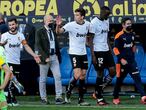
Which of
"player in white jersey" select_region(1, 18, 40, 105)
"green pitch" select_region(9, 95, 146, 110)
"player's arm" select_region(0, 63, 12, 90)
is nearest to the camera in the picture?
"player's arm" select_region(0, 63, 12, 90)

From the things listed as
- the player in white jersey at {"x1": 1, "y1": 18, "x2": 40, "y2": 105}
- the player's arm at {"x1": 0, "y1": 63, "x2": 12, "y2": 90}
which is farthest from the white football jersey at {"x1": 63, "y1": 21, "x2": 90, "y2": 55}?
the player's arm at {"x1": 0, "y1": 63, "x2": 12, "y2": 90}

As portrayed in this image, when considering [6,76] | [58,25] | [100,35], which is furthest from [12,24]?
[6,76]

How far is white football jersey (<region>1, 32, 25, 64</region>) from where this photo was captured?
13.4m

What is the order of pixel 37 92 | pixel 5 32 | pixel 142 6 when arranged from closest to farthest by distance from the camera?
pixel 5 32 → pixel 142 6 → pixel 37 92

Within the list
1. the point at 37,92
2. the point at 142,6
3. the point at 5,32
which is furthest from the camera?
the point at 37,92

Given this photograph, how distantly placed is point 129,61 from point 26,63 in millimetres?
3743

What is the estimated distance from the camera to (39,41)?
45.1 feet

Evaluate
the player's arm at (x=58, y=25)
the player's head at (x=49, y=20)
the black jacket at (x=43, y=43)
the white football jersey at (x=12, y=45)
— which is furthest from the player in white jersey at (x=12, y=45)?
the player's arm at (x=58, y=25)

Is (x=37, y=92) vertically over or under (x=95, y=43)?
under

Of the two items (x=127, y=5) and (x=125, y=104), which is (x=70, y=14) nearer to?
(x=127, y=5)

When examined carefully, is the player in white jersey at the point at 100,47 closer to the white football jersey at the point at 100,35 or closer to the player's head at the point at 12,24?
the white football jersey at the point at 100,35

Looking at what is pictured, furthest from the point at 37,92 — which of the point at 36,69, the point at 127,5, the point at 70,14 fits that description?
the point at 127,5

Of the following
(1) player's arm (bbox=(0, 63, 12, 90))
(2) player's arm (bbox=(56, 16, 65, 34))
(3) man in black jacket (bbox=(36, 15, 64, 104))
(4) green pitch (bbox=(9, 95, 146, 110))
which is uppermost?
(2) player's arm (bbox=(56, 16, 65, 34))

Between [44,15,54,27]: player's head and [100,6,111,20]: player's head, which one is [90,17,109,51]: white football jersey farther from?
[44,15,54,27]: player's head
